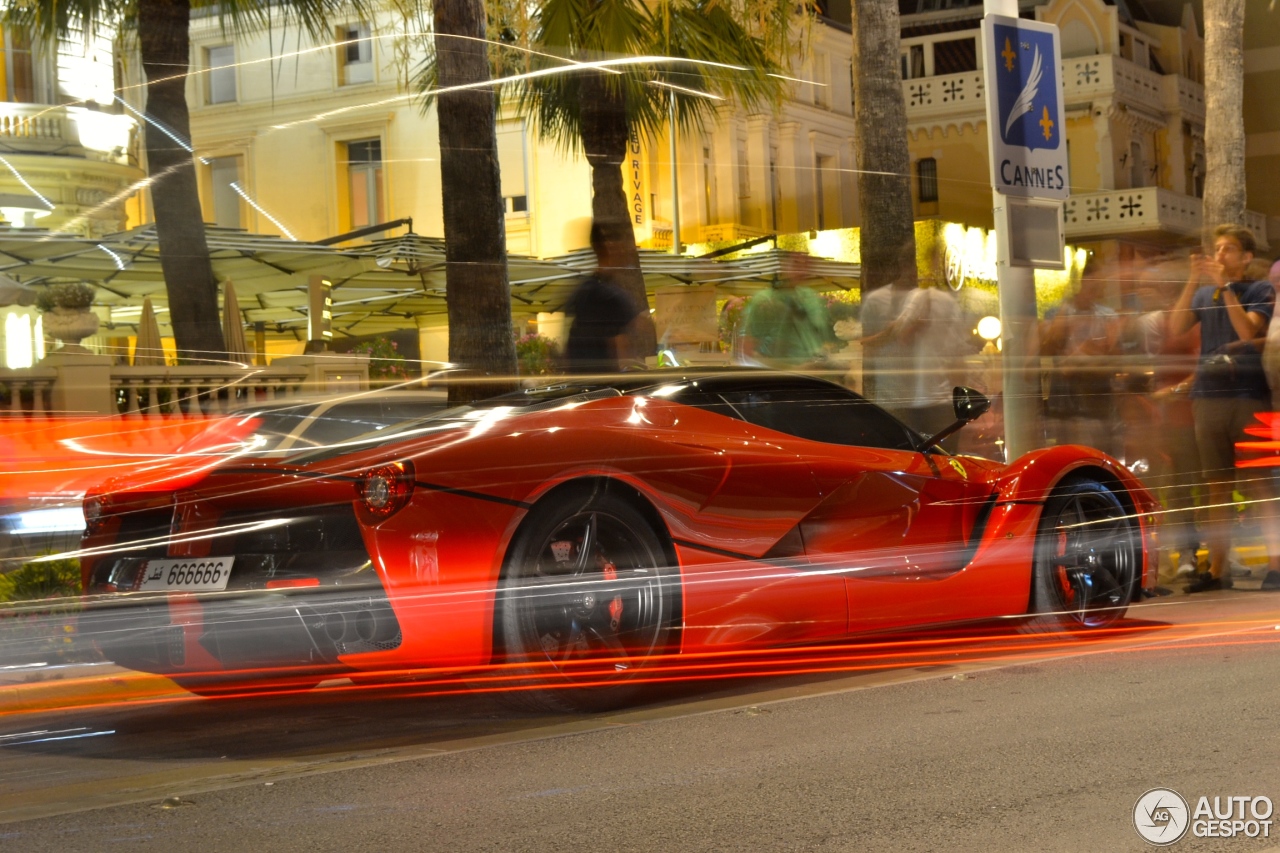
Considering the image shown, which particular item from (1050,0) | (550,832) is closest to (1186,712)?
(550,832)

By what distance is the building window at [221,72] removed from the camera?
19.5 ft

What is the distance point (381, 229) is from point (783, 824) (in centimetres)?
323

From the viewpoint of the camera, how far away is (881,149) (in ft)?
29.3

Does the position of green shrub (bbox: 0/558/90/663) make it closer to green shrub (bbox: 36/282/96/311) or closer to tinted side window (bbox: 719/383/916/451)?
green shrub (bbox: 36/282/96/311)

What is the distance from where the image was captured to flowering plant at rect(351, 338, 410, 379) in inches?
219

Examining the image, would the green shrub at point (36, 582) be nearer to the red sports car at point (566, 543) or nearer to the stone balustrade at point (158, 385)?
the stone balustrade at point (158, 385)

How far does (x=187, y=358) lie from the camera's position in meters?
5.46

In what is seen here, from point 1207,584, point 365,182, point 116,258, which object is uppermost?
point 365,182

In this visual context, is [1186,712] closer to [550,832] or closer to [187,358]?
[550,832]

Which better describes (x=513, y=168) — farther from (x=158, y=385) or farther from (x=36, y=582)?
(x=36, y=582)

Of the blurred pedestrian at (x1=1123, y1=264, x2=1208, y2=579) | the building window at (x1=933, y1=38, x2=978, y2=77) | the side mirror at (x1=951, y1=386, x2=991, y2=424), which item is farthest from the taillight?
the building window at (x1=933, y1=38, x2=978, y2=77)

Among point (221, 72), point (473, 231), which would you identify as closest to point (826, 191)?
point (473, 231)

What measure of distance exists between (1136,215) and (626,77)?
177 inches

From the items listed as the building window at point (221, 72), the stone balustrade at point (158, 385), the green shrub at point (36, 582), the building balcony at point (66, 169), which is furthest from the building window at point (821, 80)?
the green shrub at point (36, 582)
